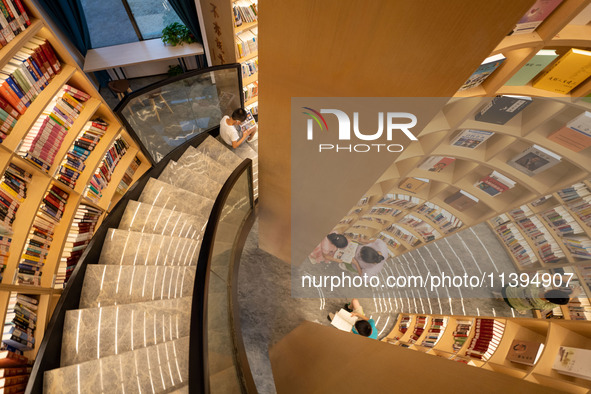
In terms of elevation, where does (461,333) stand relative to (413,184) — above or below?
below

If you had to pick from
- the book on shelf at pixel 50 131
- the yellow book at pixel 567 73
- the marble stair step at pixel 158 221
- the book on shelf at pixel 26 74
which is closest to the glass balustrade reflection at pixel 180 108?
the book on shelf at pixel 50 131

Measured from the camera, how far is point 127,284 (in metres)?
2.75

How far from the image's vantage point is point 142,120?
3676 mm

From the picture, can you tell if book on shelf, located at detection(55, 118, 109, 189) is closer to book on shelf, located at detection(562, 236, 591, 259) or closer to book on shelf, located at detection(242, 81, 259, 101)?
book on shelf, located at detection(242, 81, 259, 101)

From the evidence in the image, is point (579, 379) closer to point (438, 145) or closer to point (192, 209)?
point (438, 145)

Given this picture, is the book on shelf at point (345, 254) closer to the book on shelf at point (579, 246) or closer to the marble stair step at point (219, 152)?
the marble stair step at point (219, 152)

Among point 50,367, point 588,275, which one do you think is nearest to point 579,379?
point 588,275

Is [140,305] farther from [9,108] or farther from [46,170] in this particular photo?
[9,108]

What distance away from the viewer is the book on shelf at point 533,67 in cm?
245

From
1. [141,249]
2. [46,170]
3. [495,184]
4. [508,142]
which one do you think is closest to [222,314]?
[141,249]

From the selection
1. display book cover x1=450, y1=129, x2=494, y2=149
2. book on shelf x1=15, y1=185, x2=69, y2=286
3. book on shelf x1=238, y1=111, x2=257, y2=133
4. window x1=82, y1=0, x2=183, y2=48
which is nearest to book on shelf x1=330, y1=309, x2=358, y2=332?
display book cover x1=450, y1=129, x2=494, y2=149

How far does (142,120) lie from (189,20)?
1781 mm

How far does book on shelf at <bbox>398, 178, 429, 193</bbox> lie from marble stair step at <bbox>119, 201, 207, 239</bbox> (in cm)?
357

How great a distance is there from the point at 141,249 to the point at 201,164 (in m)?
1.61
